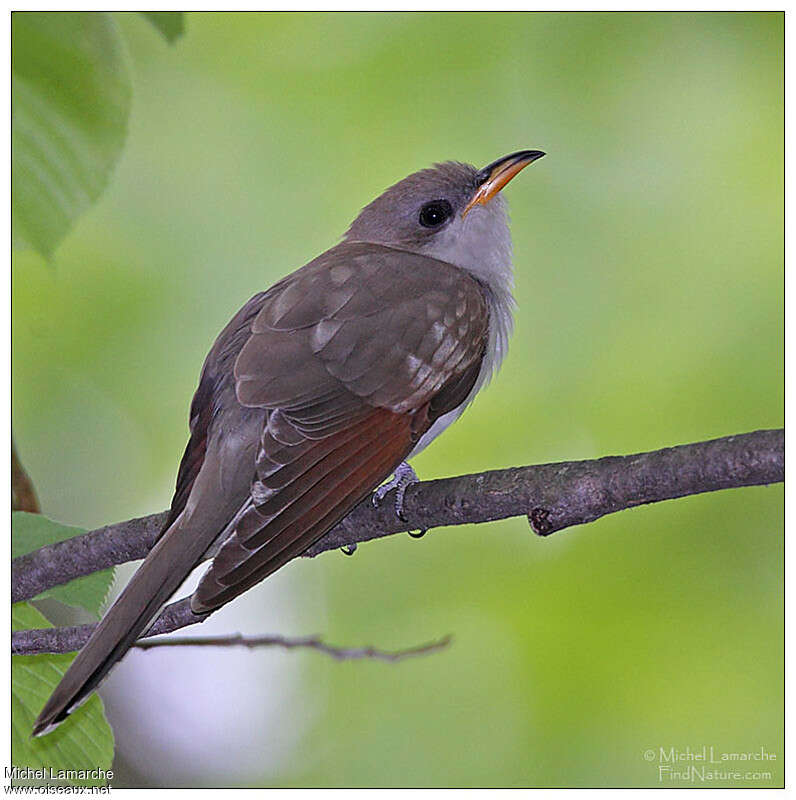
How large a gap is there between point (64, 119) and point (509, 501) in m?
1.17

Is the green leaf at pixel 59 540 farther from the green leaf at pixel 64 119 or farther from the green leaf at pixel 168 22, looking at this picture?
the green leaf at pixel 168 22

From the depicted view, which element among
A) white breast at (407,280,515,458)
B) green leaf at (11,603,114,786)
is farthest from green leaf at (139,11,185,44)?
green leaf at (11,603,114,786)

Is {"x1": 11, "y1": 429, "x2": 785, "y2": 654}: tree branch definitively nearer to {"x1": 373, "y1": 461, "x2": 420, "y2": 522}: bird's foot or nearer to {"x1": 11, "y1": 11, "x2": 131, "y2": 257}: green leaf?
{"x1": 373, "y1": 461, "x2": 420, "y2": 522}: bird's foot

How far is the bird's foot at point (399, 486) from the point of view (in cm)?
158

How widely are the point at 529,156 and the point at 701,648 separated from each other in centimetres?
98

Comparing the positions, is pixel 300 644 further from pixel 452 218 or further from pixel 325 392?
pixel 452 218

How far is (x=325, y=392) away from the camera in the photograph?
1.61 m

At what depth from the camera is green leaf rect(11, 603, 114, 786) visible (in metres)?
1.67

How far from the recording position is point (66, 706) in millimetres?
1326

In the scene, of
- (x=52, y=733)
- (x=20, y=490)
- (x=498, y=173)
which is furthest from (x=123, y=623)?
(x=498, y=173)
